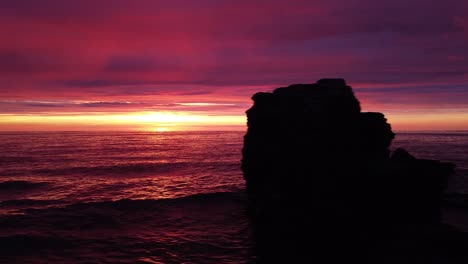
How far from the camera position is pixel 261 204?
25.2 metres

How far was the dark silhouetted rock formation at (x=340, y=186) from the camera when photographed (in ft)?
64.1

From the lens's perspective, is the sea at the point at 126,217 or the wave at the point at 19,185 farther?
the wave at the point at 19,185

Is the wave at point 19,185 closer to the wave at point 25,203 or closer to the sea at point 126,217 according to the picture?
the sea at point 126,217

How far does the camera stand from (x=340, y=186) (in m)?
20.2

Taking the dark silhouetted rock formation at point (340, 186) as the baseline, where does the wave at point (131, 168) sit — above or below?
below

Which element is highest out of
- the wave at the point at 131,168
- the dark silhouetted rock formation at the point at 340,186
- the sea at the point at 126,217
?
the dark silhouetted rock formation at the point at 340,186

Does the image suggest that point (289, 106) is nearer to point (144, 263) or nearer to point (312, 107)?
point (312, 107)

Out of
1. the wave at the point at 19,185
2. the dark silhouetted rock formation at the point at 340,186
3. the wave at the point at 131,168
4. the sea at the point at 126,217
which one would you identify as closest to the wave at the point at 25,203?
the sea at the point at 126,217

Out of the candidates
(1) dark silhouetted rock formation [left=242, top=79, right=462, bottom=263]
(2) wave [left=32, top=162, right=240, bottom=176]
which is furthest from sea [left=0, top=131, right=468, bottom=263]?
(1) dark silhouetted rock formation [left=242, top=79, right=462, bottom=263]

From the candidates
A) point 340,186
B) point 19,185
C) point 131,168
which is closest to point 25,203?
point 19,185

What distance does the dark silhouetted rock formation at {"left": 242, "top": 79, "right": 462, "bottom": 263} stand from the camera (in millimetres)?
19531

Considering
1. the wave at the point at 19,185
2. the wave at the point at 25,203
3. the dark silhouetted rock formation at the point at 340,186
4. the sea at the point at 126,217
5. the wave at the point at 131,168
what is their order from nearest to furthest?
the dark silhouetted rock formation at the point at 340,186 → the sea at the point at 126,217 → the wave at the point at 25,203 → the wave at the point at 19,185 → the wave at the point at 131,168

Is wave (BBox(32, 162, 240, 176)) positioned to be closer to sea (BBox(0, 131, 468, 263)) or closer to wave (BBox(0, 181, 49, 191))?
sea (BBox(0, 131, 468, 263))

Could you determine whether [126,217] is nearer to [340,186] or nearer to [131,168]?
[340,186]
